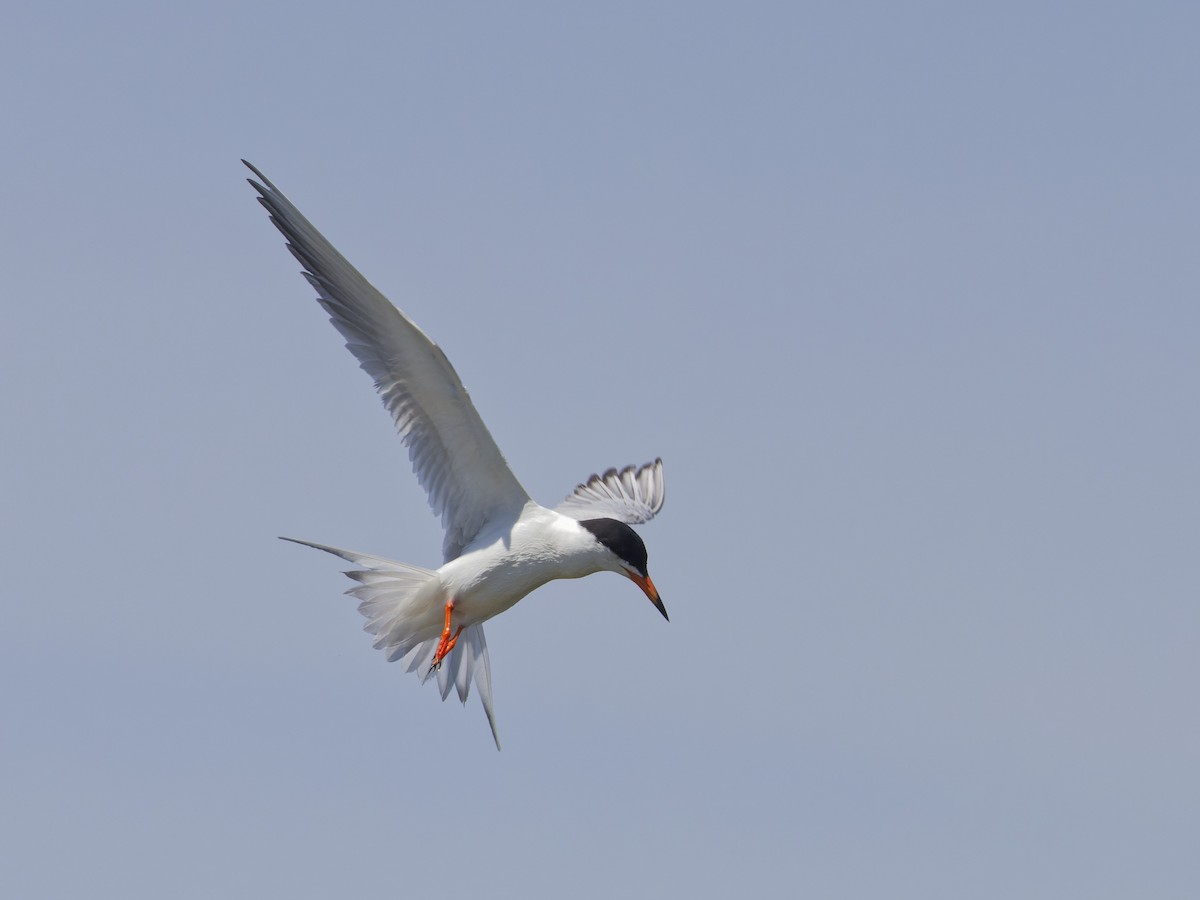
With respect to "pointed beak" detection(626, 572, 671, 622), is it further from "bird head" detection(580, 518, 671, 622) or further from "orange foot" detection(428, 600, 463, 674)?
"orange foot" detection(428, 600, 463, 674)

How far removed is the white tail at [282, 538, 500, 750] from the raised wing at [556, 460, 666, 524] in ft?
4.90

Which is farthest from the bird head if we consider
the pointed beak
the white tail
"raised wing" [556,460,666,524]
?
"raised wing" [556,460,666,524]

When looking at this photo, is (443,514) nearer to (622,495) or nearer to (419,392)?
(419,392)

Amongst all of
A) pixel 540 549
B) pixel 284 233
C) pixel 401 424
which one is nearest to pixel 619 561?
pixel 540 549

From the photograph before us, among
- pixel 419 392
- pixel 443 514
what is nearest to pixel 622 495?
pixel 443 514

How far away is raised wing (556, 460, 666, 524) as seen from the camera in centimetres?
1730

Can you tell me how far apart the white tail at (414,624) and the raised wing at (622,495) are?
1.49 meters

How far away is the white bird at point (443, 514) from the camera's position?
14609 millimetres

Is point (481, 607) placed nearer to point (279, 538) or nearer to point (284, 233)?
point (279, 538)

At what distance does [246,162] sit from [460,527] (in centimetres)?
317

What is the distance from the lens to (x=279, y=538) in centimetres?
1404

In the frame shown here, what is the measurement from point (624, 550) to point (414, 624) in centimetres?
175

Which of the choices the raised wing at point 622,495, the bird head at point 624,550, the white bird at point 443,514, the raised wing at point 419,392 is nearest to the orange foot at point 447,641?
the white bird at point 443,514

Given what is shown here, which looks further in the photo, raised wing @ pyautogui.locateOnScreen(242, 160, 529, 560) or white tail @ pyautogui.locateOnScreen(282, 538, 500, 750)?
white tail @ pyautogui.locateOnScreen(282, 538, 500, 750)
